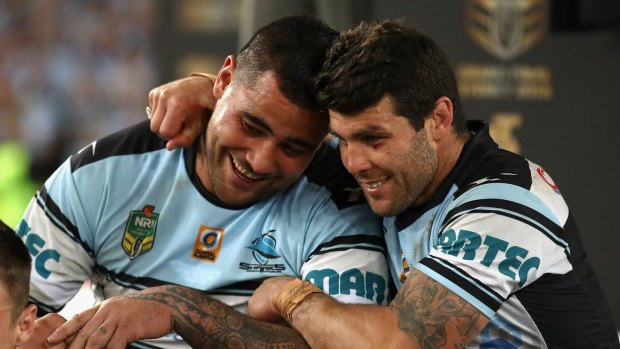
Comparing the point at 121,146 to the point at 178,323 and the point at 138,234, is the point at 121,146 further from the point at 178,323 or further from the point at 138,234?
the point at 178,323

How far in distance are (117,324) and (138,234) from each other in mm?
369

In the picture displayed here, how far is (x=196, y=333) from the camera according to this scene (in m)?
1.81

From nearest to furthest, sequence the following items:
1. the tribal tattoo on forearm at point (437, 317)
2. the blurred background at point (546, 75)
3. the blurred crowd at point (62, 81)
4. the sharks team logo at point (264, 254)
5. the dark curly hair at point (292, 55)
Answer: the tribal tattoo on forearm at point (437, 317)
the dark curly hair at point (292, 55)
the sharks team logo at point (264, 254)
the blurred background at point (546, 75)
the blurred crowd at point (62, 81)

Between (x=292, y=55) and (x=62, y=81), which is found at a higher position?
→ (x=292, y=55)

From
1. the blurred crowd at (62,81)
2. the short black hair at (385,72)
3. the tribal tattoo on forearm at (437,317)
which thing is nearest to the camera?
the tribal tattoo on forearm at (437,317)

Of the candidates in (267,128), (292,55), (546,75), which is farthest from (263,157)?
(546,75)

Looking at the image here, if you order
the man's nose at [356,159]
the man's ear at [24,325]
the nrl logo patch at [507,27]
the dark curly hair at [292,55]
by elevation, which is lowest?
the nrl logo patch at [507,27]

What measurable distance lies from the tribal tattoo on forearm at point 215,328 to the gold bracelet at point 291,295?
39mm

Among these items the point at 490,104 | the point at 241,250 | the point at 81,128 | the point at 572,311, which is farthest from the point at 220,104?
the point at 81,128

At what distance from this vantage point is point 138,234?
2061 mm

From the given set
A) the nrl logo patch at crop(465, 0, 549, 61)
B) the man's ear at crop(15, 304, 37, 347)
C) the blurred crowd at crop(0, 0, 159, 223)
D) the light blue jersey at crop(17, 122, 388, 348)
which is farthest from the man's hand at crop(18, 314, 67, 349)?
the blurred crowd at crop(0, 0, 159, 223)

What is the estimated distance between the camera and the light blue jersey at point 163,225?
199cm

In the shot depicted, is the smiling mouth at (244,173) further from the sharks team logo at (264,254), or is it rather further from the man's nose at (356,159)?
the man's nose at (356,159)

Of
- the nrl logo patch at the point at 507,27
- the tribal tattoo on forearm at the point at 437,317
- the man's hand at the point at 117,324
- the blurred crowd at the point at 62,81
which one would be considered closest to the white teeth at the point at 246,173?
the man's hand at the point at 117,324
